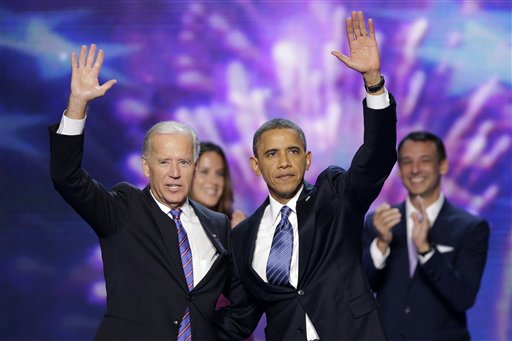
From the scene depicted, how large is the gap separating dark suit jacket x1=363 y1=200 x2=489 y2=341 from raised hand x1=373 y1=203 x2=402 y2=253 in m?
0.19

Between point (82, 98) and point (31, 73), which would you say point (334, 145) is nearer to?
point (31, 73)

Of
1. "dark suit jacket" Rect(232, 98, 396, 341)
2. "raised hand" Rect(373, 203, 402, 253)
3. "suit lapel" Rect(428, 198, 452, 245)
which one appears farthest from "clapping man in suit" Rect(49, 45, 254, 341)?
"suit lapel" Rect(428, 198, 452, 245)

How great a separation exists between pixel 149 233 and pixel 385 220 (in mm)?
1517

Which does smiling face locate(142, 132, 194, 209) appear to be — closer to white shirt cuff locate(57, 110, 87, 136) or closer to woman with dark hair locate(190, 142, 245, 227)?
white shirt cuff locate(57, 110, 87, 136)

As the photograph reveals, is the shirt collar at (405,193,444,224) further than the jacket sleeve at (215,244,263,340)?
Yes

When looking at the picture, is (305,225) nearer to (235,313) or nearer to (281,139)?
(281,139)

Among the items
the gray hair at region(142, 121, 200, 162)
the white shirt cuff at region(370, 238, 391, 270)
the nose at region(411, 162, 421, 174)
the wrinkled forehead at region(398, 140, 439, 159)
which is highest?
the wrinkled forehead at region(398, 140, 439, 159)

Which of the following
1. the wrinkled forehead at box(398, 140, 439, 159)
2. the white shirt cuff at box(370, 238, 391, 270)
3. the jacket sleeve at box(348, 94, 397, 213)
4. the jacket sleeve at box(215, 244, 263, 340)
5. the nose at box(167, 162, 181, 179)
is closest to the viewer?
the jacket sleeve at box(348, 94, 397, 213)

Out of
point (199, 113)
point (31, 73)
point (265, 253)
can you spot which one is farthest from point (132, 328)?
point (31, 73)

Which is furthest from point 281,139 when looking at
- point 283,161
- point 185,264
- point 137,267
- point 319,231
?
point 137,267

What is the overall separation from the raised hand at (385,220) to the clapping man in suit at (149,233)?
117 centimetres

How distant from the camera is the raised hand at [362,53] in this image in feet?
9.75

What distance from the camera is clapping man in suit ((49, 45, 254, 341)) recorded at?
2.87 metres

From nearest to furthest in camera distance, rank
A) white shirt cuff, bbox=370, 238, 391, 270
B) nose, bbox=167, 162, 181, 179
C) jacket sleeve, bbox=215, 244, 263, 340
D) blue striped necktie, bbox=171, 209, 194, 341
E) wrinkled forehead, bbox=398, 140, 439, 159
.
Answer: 1. blue striped necktie, bbox=171, 209, 194, 341
2. nose, bbox=167, 162, 181, 179
3. jacket sleeve, bbox=215, 244, 263, 340
4. white shirt cuff, bbox=370, 238, 391, 270
5. wrinkled forehead, bbox=398, 140, 439, 159
